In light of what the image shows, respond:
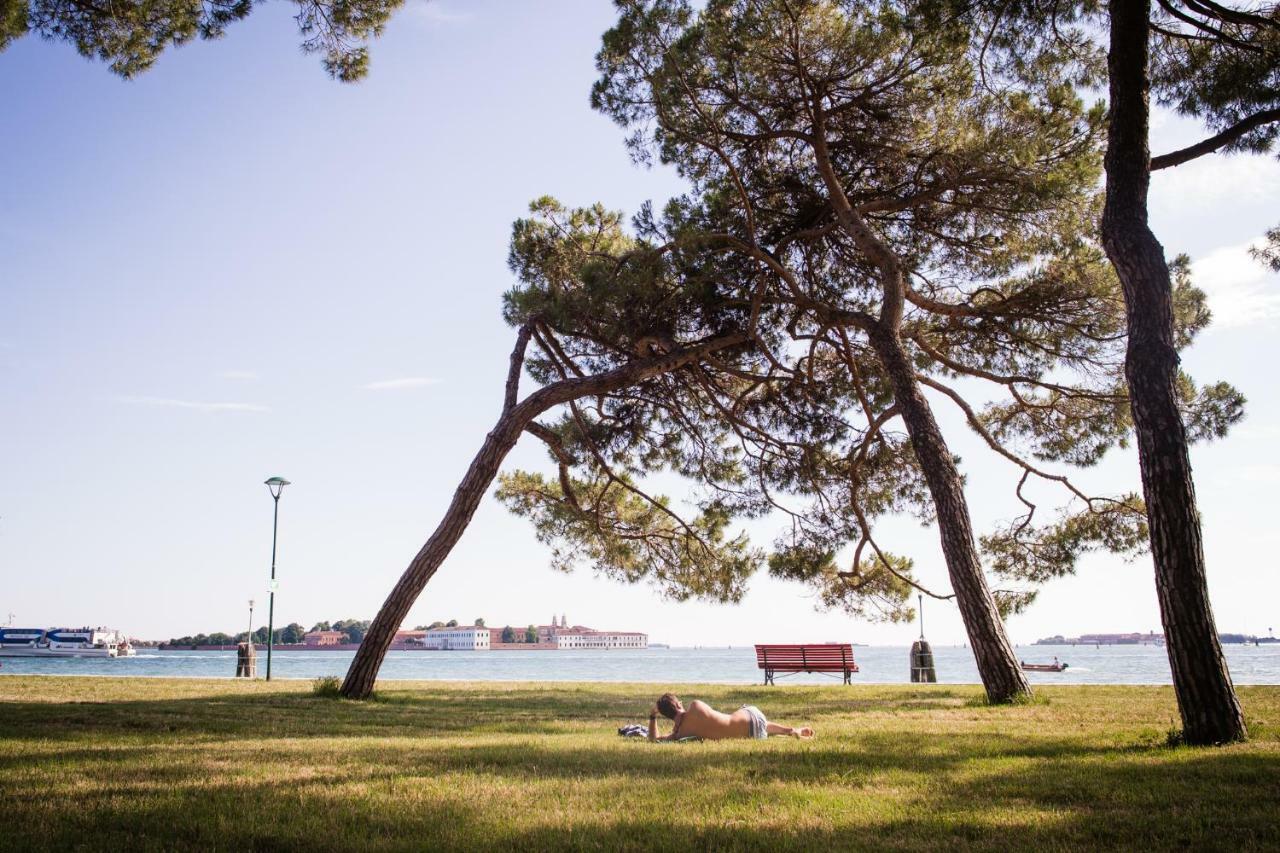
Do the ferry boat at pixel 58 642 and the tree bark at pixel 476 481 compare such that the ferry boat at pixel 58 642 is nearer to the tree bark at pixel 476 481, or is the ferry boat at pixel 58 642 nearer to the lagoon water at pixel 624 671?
the lagoon water at pixel 624 671

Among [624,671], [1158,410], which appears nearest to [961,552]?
[1158,410]

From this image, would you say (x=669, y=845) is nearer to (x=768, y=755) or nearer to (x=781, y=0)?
(x=768, y=755)

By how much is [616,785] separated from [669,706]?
2.80m

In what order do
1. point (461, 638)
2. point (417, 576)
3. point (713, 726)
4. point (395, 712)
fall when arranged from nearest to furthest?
point (713, 726) < point (395, 712) < point (417, 576) < point (461, 638)

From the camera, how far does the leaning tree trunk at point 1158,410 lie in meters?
5.73

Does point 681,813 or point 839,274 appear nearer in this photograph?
point 681,813

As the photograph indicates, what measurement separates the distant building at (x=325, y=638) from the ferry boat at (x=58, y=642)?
41.7 metres

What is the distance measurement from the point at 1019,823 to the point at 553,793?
1.99 m

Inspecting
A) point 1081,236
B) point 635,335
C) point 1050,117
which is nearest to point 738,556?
point 635,335

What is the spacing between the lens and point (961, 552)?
30.5ft

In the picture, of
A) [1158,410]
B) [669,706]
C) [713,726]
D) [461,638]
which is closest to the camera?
[1158,410]

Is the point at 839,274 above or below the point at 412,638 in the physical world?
above

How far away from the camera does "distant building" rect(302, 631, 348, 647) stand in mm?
111375

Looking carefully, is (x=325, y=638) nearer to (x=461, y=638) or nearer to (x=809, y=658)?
(x=461, y=638)
